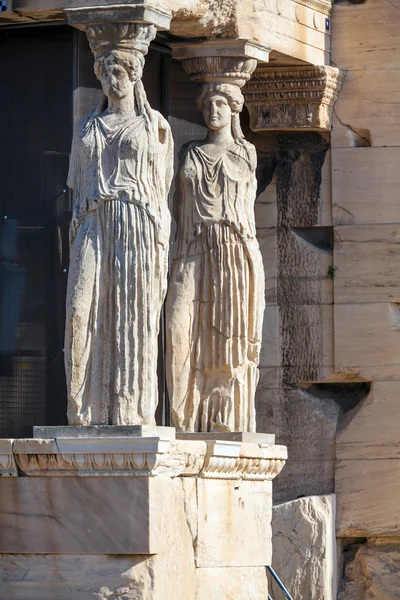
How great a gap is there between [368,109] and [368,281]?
45.6 inches

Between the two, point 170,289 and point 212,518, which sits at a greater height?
point 170,289

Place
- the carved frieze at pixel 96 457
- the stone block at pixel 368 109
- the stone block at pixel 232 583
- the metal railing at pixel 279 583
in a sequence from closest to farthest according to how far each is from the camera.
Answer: the carved frieze at pixel 96 457, the stone block at pixel 232 583, the metal railing at pixel 279 583, the stone block at pixel 368 109

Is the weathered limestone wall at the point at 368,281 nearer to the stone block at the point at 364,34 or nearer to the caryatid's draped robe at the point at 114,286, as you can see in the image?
the stone block at the point at 364,34

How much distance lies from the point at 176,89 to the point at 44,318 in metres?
1.76

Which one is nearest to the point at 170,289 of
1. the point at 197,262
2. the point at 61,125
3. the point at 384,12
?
the point at 197,262

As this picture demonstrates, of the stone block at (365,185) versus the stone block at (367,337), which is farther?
the stone block at (365,185)

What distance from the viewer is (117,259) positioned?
43.5 ft

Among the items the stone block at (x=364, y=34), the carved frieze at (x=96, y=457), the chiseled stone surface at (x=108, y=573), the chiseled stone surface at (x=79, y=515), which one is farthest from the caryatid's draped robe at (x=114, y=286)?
the stone block at (x=364, y=34)

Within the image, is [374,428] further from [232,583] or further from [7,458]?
[7,458]

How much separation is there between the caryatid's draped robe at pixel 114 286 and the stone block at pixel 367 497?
8.84 feet

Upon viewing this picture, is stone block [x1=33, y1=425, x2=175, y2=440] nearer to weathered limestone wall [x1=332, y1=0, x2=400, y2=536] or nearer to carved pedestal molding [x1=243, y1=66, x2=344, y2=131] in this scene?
weathered limestone wall [x1=332, y1=0, x2=400, y2=536]

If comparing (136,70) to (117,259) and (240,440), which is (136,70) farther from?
(240,440)

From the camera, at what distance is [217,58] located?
47.8 feet

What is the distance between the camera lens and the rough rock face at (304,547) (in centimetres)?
1555
